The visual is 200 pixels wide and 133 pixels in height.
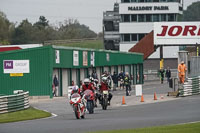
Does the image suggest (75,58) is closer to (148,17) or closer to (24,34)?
(148,17)

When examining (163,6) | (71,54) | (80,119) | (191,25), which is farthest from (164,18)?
(80,119)

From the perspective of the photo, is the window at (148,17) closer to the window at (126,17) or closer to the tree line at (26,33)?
the window at (126,17)

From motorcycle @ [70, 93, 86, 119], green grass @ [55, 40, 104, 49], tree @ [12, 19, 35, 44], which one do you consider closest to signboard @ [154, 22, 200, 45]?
green grass @ [55, 40, 104, 49]

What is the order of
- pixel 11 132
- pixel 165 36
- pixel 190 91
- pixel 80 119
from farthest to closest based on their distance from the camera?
pixel 165 36, pixel 190 91, pixel 80 119, pixel 11 132

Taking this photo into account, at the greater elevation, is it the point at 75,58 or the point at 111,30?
the point at 111,30

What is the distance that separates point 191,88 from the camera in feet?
127

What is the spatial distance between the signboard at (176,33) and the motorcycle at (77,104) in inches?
1754

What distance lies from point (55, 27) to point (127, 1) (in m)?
40.1

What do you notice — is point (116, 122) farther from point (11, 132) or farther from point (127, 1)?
point (127, 1)

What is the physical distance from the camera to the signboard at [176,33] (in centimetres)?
6738

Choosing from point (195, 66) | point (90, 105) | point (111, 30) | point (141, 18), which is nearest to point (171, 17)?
point (141, 18)

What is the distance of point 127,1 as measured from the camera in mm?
102375

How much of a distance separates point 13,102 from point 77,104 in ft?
26.0

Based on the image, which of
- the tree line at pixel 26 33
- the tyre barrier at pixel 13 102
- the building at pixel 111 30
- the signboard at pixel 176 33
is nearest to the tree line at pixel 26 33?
the tree line at pixel 26 33
